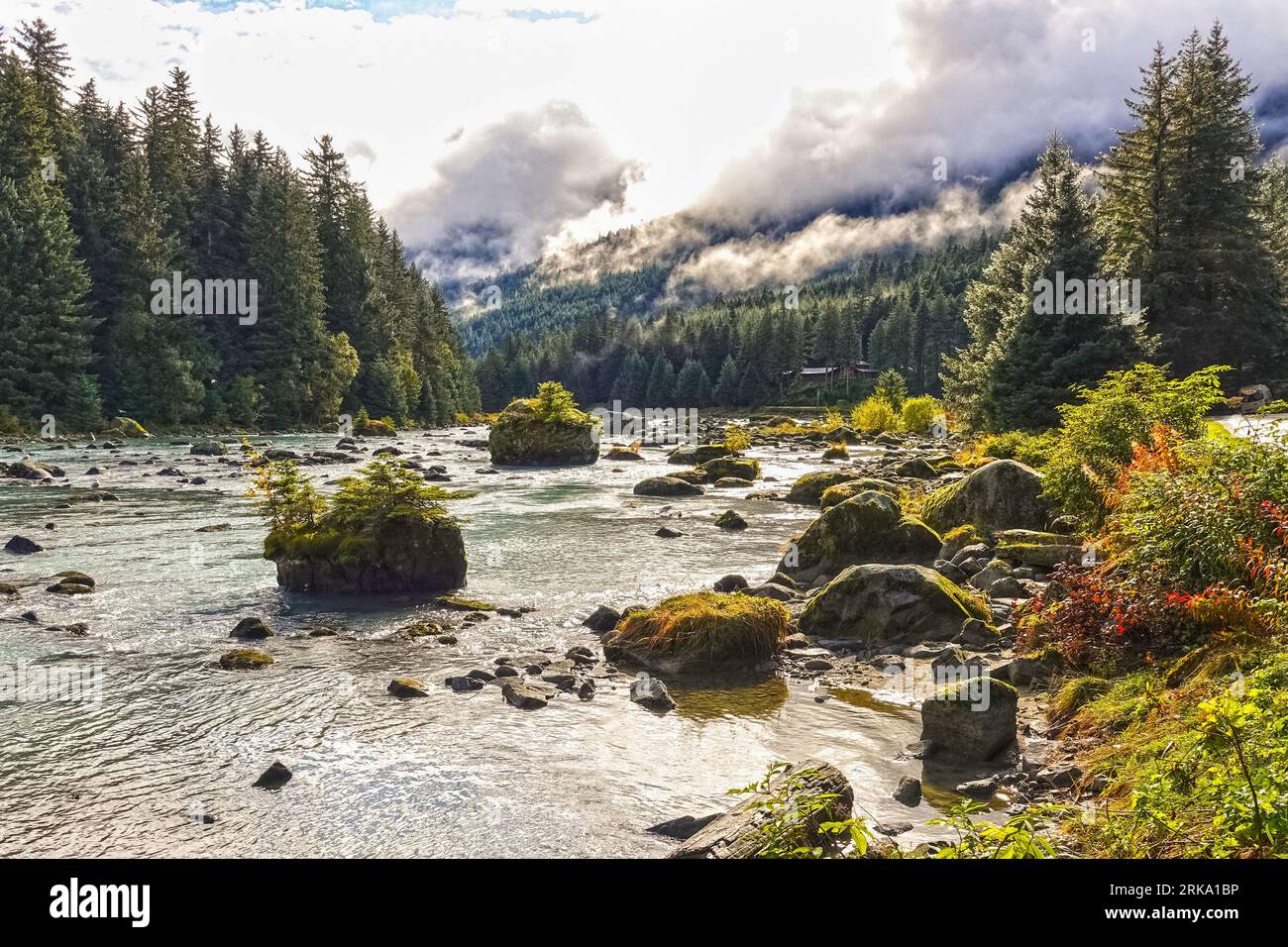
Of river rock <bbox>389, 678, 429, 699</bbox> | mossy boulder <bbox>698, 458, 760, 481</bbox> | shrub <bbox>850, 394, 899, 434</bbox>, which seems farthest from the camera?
shrub <bbox>850, 394, 899, 434</bbox>

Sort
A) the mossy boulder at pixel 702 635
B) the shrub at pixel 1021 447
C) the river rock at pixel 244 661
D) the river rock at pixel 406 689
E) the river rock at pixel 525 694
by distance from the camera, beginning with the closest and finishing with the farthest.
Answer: the river rock at pixel 525 694, the river rock at pixel 406 689, the river rock at pixel 244 661, the mossy boulder at pixel 702 635, the shrub at pixel 1021 447

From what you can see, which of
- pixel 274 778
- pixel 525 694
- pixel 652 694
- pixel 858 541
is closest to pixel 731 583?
pixel 858 541

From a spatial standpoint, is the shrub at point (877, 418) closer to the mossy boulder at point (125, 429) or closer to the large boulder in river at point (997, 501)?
the large boulder in river at point (997, 501)

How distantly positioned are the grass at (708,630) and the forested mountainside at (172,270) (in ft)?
154

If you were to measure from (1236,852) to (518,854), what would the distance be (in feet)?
14.0

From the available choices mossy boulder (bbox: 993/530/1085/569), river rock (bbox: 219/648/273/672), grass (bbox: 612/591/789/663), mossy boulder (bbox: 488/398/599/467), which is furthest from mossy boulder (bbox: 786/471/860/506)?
river rock (bbox: 219/648/273/672)

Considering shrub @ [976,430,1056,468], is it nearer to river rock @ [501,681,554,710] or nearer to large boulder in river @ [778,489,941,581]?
large boulder in river @ [778,489,941,581]

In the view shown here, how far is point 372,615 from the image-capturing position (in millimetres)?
12352

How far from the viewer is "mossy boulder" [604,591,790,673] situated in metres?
9.81

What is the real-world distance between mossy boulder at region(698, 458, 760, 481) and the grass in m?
23.1

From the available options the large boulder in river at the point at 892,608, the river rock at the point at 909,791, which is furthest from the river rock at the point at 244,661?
the river rock at the point at 909,791

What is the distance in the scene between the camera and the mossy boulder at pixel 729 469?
34.0 meters

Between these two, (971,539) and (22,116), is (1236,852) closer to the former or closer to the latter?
(971,539)
